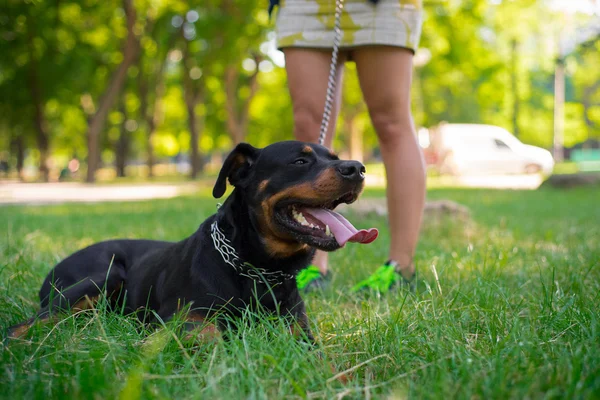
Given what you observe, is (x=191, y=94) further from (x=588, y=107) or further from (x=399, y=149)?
(x=588, y=107)

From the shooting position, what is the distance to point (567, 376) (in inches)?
72.5

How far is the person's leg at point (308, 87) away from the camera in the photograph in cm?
405

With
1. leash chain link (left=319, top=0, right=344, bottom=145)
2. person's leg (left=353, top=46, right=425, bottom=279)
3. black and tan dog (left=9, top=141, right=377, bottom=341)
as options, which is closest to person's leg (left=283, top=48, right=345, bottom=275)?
leash chain link (left=319, top=0, right=344, bottom=145)

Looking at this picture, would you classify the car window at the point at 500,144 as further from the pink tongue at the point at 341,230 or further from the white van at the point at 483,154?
the pink tongue at the point at 341,230

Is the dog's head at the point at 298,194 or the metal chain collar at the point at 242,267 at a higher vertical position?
the dog's head at the point at 298,194

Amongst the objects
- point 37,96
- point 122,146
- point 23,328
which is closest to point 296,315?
point 23,328

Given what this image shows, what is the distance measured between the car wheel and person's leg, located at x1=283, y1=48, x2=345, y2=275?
27.4 m

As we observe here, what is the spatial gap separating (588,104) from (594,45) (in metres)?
43.9

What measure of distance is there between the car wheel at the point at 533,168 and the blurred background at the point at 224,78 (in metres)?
0.06

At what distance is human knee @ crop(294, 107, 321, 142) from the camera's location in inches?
162

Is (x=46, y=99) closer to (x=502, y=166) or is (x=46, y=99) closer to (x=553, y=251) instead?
(x=502, y=166)

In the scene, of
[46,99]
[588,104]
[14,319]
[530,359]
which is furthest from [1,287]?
[588,104]

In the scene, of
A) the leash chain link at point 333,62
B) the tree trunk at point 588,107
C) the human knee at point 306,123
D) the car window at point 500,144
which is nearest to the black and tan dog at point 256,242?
the leash chain link at point 333,62

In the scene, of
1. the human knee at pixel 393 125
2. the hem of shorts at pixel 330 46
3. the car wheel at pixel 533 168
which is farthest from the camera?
the car wheel at pixel 533 168
